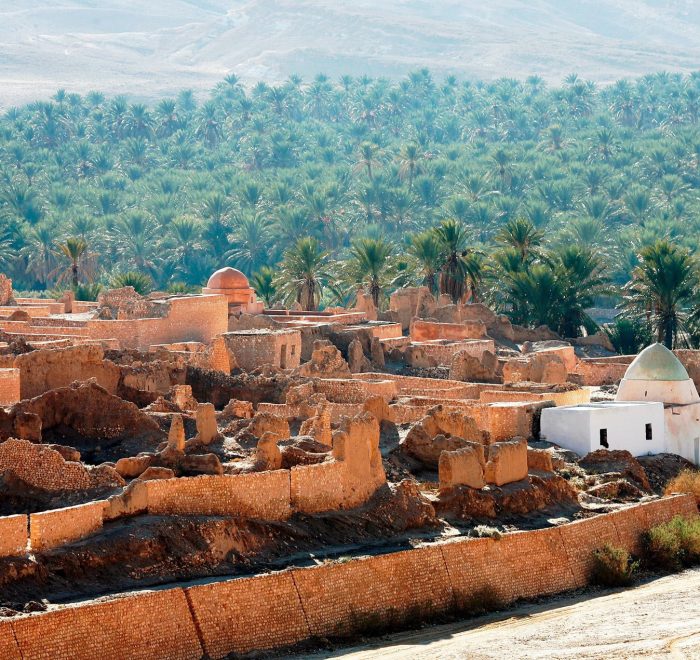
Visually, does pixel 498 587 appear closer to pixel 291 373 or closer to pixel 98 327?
pixel 291 373

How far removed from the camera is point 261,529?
26812 mm

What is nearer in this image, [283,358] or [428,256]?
[283,358]

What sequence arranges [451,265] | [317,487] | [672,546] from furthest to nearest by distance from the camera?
[451,265]
[672,546]
[317,487]

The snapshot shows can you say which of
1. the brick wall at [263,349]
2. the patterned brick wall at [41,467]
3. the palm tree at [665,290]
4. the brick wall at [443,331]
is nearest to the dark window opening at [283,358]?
the brick wall at [263,349]

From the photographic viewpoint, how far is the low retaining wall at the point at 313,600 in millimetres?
22578

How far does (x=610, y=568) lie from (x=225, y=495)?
6220mm

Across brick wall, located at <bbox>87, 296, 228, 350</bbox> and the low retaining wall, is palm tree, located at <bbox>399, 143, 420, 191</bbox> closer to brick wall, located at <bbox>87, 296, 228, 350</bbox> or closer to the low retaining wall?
brick wall, located at <bbox>87, 296, 228, 350</bbox>

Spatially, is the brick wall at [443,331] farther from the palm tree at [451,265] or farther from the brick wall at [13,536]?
the brick wall at [13,536]

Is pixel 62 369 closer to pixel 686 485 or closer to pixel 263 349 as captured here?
pixel 263 349

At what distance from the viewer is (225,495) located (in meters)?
27.0

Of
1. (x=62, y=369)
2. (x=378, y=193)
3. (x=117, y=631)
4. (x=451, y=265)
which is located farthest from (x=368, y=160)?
(x=117, y=631)

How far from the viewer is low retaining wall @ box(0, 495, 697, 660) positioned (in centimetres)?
2258

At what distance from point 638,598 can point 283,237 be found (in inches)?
2628

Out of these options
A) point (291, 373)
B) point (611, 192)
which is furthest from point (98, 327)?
point (611, 192)
